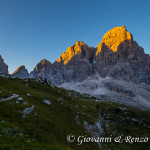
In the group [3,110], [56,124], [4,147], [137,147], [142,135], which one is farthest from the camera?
[142,135]

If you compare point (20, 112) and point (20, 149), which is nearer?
point (20, 149)

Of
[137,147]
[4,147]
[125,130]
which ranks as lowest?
[137,147]

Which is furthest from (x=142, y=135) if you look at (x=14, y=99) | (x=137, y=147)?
(x=14, y=99)

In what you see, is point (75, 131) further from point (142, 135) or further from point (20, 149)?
point (142, 135)

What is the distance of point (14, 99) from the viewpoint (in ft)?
93.2

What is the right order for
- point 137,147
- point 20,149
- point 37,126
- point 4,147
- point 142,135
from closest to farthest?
point 4,147 → point 20,149 → point 37,126 → point 137,147 → point 142,135

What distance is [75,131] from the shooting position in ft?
84.6

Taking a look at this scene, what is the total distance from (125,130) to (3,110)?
176 feet

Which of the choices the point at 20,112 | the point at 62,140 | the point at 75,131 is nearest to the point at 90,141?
the point at 75,131

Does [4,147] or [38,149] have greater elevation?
[4,147]

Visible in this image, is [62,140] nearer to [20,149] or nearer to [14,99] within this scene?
[20,149]

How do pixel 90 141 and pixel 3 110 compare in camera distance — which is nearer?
pixel 3 110

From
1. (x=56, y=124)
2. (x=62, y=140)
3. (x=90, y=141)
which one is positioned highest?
(x=56, y=124)

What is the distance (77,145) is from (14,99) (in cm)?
1997
